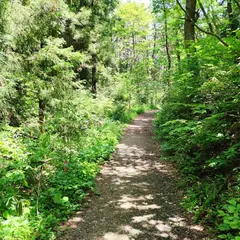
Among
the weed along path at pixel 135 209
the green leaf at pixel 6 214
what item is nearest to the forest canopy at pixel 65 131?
the green leaf at pixel 6 214

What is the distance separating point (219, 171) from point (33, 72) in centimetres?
647

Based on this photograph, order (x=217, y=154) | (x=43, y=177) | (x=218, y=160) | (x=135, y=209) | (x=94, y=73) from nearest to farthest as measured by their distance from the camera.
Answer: (x=218, y=160) → (x=135, y=209) → (x=43, y=177) → (x=217, y=154) → (x=94, y=73)

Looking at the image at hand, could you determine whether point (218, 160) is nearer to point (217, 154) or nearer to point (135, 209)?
point (217, 154)

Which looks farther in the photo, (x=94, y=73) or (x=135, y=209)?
(x=94, y=73)

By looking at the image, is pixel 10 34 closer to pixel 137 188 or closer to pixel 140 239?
pixel 137 188

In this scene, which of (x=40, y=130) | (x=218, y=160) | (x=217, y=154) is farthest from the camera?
(x=40, y=130)

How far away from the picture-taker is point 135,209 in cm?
444

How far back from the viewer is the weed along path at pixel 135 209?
3.64 metres

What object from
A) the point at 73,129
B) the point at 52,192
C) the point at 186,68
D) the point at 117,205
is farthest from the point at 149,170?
the point at 186,68

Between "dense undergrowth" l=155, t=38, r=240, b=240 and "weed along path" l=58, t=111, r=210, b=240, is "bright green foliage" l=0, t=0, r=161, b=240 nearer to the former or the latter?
"weed along path" l=58, t=111, r=210, b=240

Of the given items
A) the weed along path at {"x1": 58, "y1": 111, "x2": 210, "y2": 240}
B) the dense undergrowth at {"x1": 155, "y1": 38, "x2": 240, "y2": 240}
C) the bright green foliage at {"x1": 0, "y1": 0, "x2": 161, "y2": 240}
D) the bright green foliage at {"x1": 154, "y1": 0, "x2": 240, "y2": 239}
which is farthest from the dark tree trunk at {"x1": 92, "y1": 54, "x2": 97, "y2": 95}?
the dense undergrowth at {"x1": 155, "y1": 38, "x2": 240, "y2": 240}

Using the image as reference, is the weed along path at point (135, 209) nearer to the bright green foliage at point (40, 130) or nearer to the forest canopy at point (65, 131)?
the forest canopy at point (65, 131)

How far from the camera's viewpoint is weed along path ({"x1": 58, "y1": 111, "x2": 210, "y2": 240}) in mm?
3643

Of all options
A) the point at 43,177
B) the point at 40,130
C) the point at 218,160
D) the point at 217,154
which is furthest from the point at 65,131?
the point at 217,154
